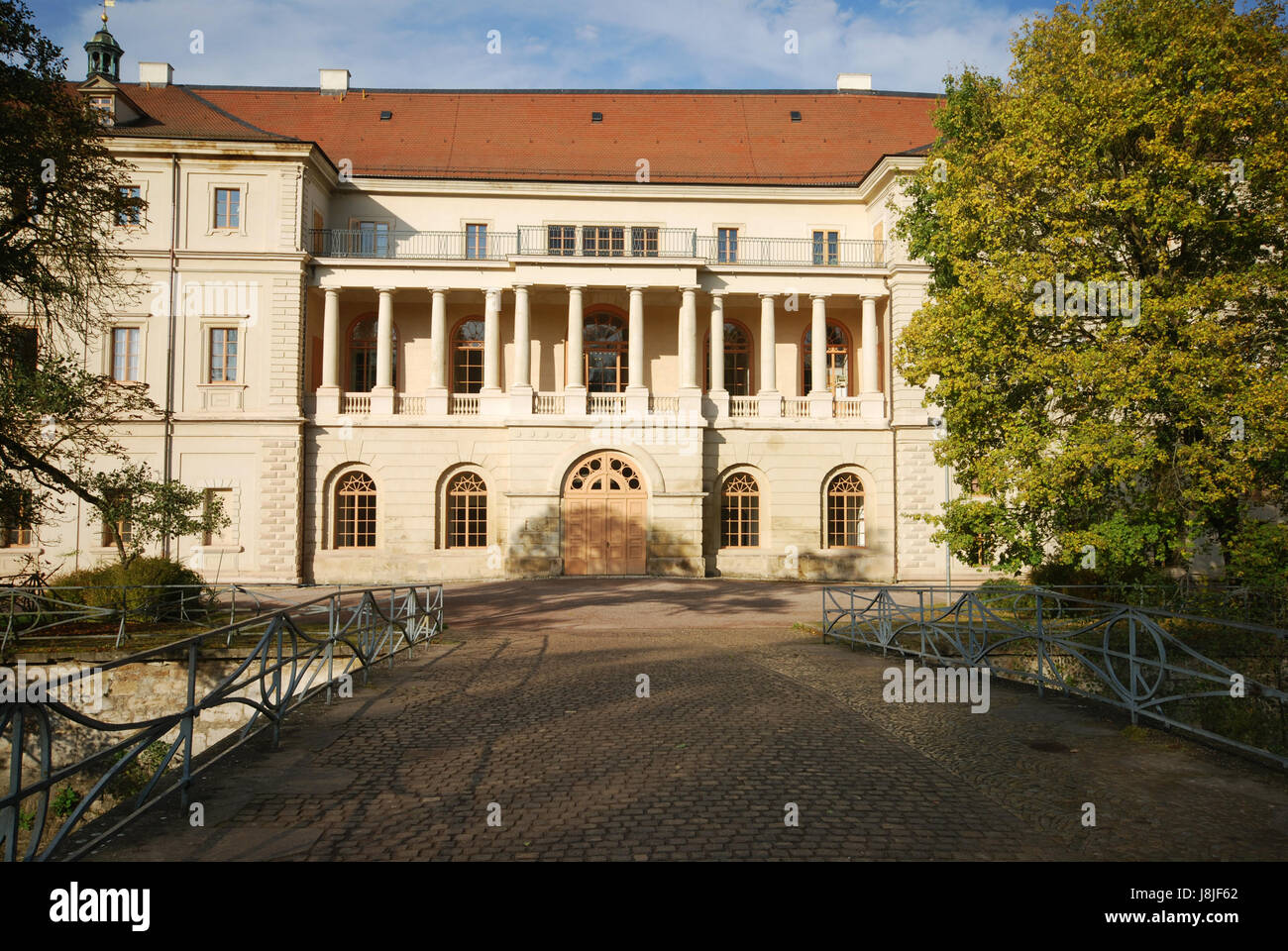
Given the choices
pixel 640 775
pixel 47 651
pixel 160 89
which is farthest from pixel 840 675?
pixel 160 89

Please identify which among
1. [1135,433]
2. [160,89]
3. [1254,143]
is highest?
[160,89]

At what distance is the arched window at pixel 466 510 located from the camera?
31094 millimetres

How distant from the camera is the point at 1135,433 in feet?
51.2

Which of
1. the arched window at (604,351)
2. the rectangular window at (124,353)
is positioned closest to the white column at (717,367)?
the arched window at (604,351)

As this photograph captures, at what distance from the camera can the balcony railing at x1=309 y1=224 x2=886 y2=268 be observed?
33.1m

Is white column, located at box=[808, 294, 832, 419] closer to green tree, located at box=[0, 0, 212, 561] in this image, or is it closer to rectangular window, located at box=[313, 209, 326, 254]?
rectangular window, located at box=[313, 209, 326, 254]

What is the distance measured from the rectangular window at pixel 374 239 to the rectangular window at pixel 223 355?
6.08 m

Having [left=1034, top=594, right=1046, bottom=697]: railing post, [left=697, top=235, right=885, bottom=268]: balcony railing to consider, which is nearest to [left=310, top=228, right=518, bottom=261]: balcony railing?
[left=697, top=235, right=885, bottom=268]: balcony railing

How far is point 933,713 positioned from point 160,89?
36.9 metres

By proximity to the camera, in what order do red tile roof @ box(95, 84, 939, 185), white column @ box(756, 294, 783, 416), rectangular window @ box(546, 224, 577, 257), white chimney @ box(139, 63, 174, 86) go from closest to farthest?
white column @ box(756, 294, 783, 416)
rectangular window @ box(546, 224, 577, 257)
red tile roof @ box(95, 84, 939, 185)
white chimney @ box(139, 63, 174, 86)

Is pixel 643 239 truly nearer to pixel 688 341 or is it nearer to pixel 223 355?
pixel 688 341

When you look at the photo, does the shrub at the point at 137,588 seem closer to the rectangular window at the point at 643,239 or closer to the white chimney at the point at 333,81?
the rectangular window at the point at 643,239

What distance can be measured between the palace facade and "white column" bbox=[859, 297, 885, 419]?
105 mm
